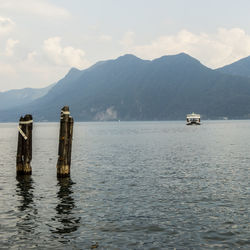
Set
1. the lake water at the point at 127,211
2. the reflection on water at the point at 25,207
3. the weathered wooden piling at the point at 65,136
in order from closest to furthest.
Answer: the lake water at the point at 127,211 < the reflection on water at the point at 25,207 < the weathered wooden piling at the point at 65,136

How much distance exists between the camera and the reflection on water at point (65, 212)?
45.1ft

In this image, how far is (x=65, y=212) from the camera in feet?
52.9

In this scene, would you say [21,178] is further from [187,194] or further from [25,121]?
[187,194]

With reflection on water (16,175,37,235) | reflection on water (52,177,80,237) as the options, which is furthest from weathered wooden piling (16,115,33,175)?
reflection on water (52,177,80,237)

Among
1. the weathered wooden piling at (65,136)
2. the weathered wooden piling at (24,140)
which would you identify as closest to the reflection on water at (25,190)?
the weathered wooden piling at (24,140)

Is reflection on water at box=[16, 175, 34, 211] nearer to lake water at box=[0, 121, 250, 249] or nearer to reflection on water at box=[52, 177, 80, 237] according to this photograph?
lake water at box=[0, 121, 250, 249]

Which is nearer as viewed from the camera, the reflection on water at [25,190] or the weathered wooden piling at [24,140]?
the reflection on water at [25,190]

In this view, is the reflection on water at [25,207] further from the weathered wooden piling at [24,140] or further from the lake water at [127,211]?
the weathered wooden piling at [24,140]

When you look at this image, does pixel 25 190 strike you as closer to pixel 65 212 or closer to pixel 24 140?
pixel 24 140

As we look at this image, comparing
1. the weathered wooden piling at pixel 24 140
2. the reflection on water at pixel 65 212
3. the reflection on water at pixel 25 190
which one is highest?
the weathered wooden piling at pixel 24 140

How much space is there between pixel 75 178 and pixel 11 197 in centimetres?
717

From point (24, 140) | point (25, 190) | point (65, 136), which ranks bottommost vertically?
point (25, 190)

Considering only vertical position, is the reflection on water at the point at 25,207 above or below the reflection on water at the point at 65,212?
below

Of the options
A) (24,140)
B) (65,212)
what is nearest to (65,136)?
(24,140)
